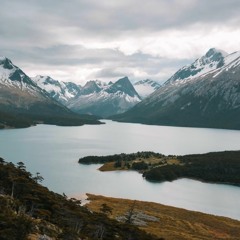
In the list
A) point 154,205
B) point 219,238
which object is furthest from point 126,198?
point 219,238

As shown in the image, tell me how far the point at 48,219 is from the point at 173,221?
5788 cm

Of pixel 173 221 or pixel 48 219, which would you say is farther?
pixel 173 221

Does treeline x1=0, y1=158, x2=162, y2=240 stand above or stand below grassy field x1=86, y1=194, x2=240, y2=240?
above

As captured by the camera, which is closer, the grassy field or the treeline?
the treeline

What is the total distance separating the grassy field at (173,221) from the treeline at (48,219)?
75.0 ft

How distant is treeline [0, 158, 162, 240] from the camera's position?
59625 millimetres

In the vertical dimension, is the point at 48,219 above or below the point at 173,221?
above

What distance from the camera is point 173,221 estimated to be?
125625mm

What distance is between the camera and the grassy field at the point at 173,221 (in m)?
111

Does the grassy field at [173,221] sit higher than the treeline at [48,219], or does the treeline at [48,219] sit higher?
the treeline at [48,219]

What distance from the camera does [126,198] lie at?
6432 inches

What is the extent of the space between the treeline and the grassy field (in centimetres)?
2286

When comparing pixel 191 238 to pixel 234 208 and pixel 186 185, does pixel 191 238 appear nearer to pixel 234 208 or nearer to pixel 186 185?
pixel 234 208

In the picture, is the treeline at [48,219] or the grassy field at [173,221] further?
the grassy field at [173,221]
